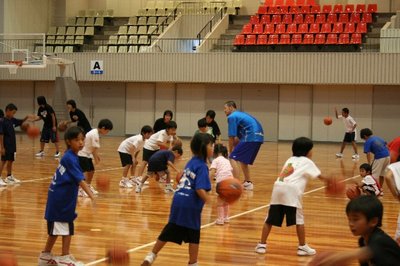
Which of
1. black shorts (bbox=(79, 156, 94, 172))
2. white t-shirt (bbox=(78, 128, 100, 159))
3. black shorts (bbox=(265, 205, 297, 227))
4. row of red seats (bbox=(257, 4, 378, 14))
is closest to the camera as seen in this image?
black shorts (bbox=(265, 205, 297, 227))

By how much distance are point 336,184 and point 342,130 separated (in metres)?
23.9

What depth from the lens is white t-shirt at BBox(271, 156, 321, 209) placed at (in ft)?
28.2

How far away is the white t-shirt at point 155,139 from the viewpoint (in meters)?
14.5

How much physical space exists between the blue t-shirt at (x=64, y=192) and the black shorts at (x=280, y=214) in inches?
92.6

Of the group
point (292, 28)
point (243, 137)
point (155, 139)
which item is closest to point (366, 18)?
point (292, 28)

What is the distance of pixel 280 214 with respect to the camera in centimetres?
872

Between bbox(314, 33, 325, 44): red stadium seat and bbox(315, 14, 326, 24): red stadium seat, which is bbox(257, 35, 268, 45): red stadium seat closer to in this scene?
bbox(314, 33, 325, 44): red stadium seat

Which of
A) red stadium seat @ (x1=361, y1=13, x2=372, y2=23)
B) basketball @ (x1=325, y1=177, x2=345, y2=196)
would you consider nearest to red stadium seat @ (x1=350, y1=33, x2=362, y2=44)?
red stadium seat @ (x1=361, y1=13, x2=372, y2=23)

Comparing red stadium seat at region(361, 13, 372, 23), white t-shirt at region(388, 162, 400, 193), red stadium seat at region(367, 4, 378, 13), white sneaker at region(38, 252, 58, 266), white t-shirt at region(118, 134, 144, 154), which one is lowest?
white sneaker at region(38, 252, 58, 266)

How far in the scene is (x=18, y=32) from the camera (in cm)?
3419

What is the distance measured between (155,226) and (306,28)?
22.1 metres

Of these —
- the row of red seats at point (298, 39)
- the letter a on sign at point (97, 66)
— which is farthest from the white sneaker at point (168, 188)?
the letter a on sign at point (97, 66)

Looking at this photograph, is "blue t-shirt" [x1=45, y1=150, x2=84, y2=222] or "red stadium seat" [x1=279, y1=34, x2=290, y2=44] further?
"red stadium seat" [x1=279, y1=34, x2=290, y2=44]

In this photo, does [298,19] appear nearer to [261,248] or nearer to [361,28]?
[361,28]
